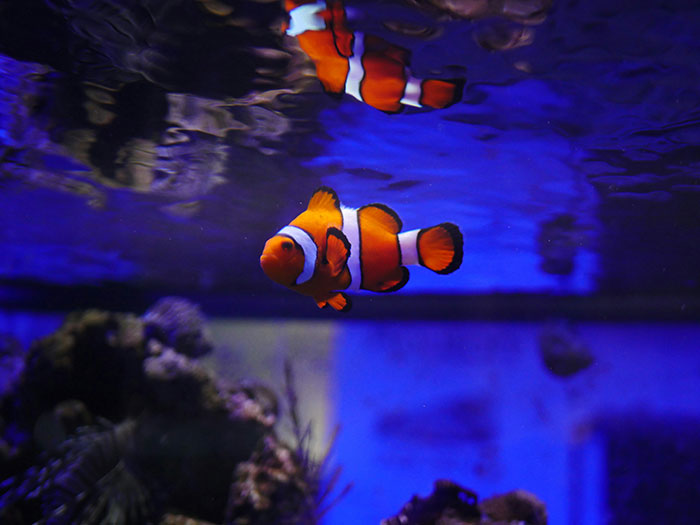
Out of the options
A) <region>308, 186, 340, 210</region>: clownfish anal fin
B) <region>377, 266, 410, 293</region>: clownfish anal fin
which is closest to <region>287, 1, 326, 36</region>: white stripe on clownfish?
<region>308, 186, 340, 210</region>: clownfish anal fin

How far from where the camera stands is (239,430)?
287 inches

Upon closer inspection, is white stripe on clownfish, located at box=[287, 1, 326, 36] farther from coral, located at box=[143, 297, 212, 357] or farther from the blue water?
coral, located at box=[143, 297, 212, 357]

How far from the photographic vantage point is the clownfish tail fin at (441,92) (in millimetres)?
5621

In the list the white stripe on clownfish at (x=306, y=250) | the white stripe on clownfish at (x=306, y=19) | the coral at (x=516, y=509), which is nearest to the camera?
the white stripe on clownfish at (x=306, y=250)

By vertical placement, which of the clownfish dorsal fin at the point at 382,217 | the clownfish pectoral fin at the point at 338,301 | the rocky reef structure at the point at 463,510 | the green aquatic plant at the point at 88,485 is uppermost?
the clownfish dorsal fin at the point at 382,217

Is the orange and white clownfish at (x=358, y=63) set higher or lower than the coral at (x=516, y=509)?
higher

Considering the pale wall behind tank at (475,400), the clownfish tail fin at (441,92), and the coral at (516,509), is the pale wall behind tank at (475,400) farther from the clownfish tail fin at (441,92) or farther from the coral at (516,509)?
the clownfish tail fin at (441,92)

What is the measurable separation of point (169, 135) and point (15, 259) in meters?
11.1

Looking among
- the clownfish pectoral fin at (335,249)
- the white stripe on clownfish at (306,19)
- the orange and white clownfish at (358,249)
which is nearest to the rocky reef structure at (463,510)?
the orange and white clownfish at (358,249)

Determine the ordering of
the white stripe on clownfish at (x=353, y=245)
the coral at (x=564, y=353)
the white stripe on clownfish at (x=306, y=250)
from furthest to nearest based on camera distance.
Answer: the coral at (x=564, y=353) < the white stripe on clownfish at (x=353, y=245) < the white stripe on clownfish at (x=306, y=250)

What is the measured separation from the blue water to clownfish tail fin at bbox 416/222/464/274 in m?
2.72

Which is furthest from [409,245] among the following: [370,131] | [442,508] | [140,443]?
[140,443]

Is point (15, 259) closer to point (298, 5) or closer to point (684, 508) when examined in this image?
point (298, 5)

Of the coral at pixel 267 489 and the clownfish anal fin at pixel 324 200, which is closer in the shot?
the clownfish anal fin at pixel 324 200
